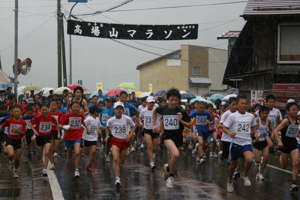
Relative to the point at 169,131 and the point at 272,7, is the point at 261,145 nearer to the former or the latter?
the point at 169,131

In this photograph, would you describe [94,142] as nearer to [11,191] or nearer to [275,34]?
[11,191]

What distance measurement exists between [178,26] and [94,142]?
1088cm

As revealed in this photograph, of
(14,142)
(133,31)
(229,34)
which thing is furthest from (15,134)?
(229,34)

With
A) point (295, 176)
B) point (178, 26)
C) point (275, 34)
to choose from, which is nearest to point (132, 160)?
point (295, 176)

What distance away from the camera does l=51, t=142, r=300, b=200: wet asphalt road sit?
26.2 feet

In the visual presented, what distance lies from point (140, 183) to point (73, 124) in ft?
8.74

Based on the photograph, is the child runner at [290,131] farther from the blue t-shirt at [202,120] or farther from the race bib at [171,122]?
the blue t-shirt at [202,120]

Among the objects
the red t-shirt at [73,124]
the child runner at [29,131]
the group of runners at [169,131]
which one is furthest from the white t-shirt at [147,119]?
the child runner at [29,131]

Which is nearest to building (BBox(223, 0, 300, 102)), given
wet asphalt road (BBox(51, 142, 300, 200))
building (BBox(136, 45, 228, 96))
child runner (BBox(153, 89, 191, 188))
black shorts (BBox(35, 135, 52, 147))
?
wet asphalt road (BBox(51, 142, 300, 200))

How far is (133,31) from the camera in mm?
20984

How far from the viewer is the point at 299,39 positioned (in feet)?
66.5

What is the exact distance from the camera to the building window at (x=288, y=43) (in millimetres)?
20344

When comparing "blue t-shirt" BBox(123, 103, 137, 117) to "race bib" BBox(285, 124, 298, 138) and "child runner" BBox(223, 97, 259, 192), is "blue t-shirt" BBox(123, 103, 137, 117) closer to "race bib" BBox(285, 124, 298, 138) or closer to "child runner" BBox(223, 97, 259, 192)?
"child runner" BBox(223, 97, 259, 192)

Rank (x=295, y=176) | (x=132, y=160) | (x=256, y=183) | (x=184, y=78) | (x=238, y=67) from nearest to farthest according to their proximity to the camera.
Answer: (x=295, y=176), (x=256, y=183), (x=132, y=160), (x=238, y=67), (x=184, y=78)
